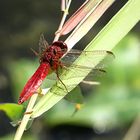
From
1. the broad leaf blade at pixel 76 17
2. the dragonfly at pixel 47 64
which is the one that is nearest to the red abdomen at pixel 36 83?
the dragonfly at pixel 47 64

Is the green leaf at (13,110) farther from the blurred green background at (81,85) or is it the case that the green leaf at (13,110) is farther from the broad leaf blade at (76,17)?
the blurred green background at (81,85)

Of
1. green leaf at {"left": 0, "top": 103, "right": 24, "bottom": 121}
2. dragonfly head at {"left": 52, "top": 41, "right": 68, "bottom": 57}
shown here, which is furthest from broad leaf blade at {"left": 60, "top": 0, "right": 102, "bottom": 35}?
green leaf at {"left": 0, "top": 103, "right": 24, "bottom": 121}

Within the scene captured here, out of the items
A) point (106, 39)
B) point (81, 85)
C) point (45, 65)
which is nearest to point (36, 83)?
point (45, 65)

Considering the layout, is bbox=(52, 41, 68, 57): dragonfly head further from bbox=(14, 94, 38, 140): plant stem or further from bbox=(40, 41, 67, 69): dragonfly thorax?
bbox=(14, 94, 38, 140): plant stem

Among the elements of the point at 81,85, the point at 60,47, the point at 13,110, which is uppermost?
the point at 60,47

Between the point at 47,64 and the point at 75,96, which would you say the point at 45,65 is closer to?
the point at 47,64

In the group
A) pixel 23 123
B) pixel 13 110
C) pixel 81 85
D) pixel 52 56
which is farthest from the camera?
pixel 81 85

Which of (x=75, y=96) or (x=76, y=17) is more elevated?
(x=76, y=17)
